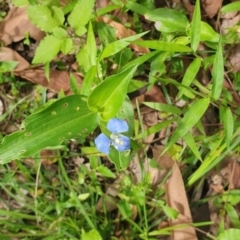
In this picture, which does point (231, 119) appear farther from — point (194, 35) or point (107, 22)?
point (107, 22)

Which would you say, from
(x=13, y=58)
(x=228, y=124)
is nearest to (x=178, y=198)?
(x=228, y=124)

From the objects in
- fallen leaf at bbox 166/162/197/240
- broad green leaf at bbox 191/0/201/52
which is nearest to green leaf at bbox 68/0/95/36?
broad green leaf at bbox 191/0/201/52

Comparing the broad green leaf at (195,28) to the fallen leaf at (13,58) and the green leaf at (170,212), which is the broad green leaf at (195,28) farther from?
the fallen leaf at (13,58)

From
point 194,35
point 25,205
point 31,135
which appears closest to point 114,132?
point 31,135

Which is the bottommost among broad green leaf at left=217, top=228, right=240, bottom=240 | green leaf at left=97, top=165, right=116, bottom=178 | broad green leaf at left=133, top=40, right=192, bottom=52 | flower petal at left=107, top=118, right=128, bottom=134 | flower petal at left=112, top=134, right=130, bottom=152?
broad green leaf at left=217, top=228, right=240, bottom=240

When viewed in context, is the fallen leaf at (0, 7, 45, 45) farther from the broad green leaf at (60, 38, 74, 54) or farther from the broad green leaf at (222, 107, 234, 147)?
the broad green leaf at (222, 107, 234, 147)
